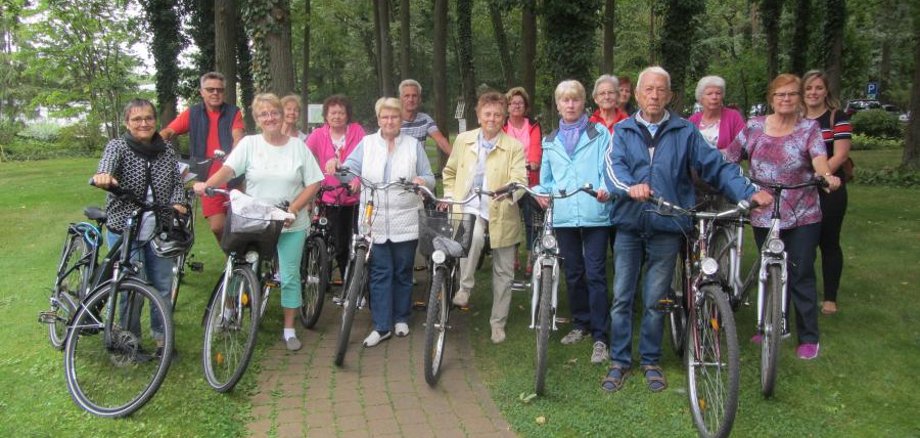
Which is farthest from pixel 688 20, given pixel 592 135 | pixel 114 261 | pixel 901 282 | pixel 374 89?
pixel 374 89

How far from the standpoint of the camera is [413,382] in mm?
4602

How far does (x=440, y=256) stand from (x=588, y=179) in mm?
1202

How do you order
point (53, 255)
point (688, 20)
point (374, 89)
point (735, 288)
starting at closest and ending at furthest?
point (735, 288)
point (53, 255)
point (688, 20)
point (374, 89)

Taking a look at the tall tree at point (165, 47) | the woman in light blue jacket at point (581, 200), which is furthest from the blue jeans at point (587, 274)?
the tall tree at point (165, 47)

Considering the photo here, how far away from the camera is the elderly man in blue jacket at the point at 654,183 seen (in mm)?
4102

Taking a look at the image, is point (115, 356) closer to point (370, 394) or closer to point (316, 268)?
point (370, 394)

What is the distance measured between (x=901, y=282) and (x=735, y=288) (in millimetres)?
3440

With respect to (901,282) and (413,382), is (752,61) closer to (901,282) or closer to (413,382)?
(901,282)

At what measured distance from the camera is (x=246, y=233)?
4418 mm

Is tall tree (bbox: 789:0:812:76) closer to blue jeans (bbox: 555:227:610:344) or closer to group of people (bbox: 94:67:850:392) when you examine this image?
group of people (bbox: 94:67:850:392)

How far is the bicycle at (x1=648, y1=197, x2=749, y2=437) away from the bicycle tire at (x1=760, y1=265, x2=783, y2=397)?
0.27 meters

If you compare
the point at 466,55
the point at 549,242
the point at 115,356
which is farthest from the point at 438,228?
the point at 466,55

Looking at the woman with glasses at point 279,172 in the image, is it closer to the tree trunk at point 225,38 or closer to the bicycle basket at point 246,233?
the bicycle basket at point 246,233

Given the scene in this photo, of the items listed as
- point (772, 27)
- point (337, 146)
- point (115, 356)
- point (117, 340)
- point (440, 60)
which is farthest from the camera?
point (772, 27)
